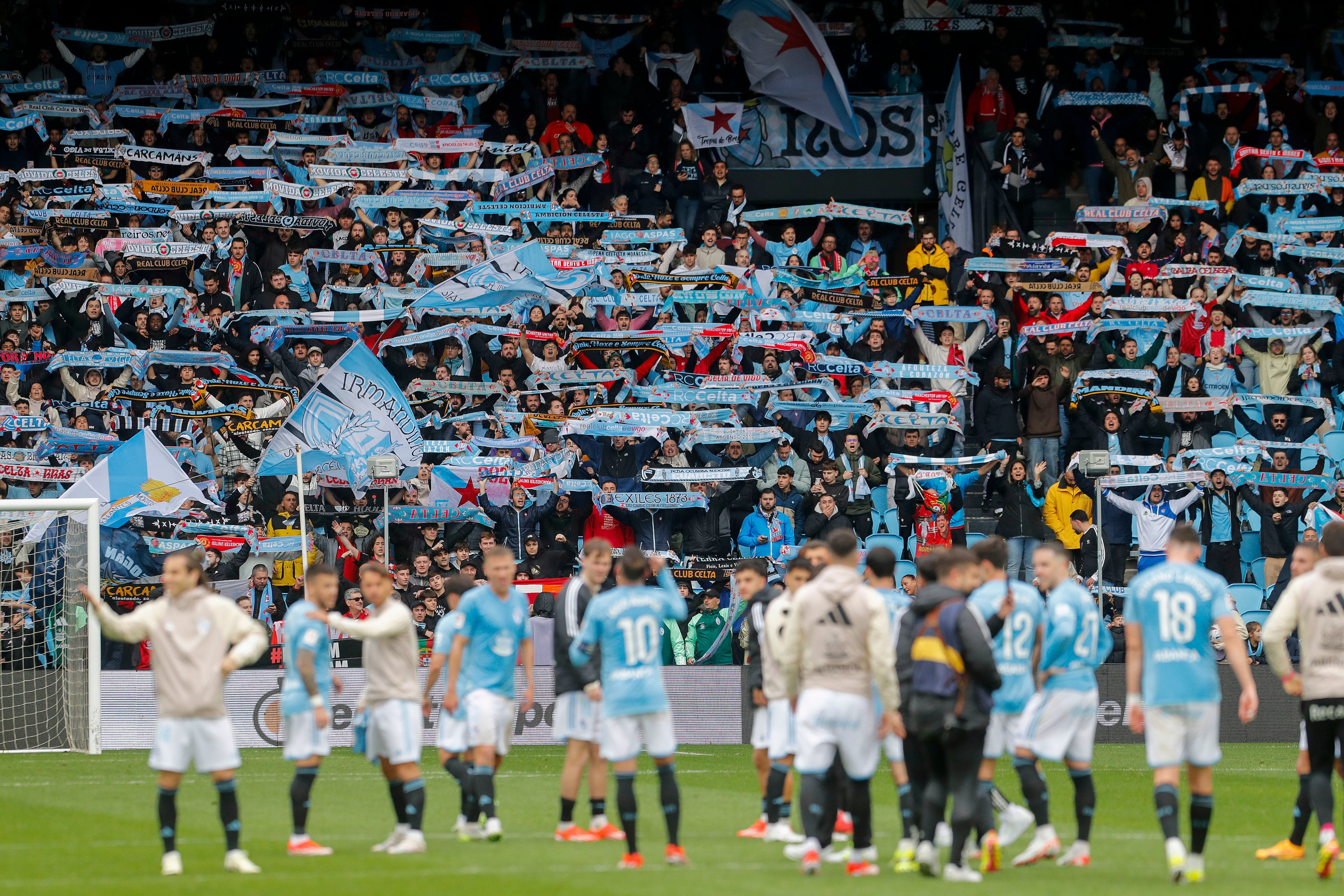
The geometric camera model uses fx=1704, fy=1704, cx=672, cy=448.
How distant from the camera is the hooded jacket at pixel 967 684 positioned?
1036 centimetres

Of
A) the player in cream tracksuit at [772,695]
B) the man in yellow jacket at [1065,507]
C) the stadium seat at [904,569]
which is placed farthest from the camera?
the man in yellow jacket at [1065,507]

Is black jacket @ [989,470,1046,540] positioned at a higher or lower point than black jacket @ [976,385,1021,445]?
lower

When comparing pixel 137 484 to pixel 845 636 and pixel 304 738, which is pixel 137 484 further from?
pixel 845 636

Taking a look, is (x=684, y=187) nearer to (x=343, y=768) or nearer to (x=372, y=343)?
(x=372, y=343)

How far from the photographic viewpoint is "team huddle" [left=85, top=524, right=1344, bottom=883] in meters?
10.6

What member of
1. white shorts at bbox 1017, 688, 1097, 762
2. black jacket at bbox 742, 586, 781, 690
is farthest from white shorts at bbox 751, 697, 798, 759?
white shorts at bbox 1017, 688, 1097, 762

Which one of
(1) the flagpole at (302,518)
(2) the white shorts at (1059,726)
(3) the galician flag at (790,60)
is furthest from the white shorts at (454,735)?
(3) the galician flag at (790,60)

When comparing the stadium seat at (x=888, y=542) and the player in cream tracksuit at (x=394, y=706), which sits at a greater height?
the stadium seat at (x=888, y=542)

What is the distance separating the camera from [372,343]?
24500 millimetres

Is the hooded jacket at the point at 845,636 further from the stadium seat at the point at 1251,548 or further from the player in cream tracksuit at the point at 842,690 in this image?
the stadium seat at the point at 1251,548

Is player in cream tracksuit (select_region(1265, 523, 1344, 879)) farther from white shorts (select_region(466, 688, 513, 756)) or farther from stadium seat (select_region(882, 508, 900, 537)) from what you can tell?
stadium seat (select_region(882, 508, 900, 537))

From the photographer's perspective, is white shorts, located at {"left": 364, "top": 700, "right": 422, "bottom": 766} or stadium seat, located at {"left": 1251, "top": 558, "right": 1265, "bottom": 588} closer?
white shorts, located at {"left": 364, "top": 700, "right": 422, "bottom": 766}

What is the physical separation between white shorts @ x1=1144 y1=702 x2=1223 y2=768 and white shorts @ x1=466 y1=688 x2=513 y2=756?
462 centimetres

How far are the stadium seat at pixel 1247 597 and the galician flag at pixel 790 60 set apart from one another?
1189cm
